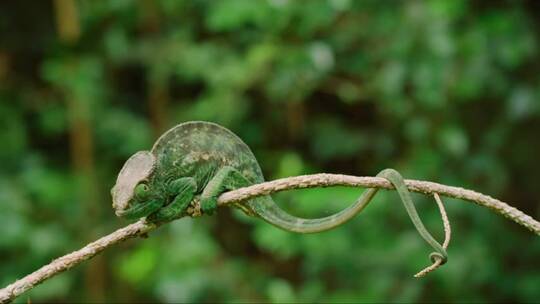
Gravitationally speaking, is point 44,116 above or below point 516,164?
above

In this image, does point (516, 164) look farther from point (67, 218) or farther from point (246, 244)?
point (67, 218)

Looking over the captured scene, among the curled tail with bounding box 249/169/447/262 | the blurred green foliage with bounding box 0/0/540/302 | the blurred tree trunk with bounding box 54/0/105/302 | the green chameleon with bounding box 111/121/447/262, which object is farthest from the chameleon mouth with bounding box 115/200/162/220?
the blurred tree trunk with bounding box 54/0/105/302

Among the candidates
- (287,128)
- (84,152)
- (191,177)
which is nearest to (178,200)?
(191,177)

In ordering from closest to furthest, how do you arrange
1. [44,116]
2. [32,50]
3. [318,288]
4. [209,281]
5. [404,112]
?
[318,288]
[209,281]
[404,112]
[44,116]
[32,50]

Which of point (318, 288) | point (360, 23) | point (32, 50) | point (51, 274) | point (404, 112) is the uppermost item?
point (32, 50)

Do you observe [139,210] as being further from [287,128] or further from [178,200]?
[287,128]

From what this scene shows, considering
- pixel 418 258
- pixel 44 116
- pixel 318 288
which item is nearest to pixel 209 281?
pixel 318 288
